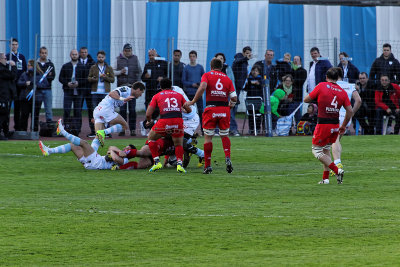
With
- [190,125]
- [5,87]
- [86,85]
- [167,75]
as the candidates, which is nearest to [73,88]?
[86,85]

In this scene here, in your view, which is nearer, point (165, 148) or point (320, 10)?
point (165, 148)

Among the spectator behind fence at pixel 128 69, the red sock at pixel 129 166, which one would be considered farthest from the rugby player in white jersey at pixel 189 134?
the spectator behind fence at pixel 128 69

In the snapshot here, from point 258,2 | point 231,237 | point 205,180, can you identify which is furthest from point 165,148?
point 258,2

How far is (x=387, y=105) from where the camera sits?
22.9 m

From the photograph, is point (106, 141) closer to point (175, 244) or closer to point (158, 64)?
point (158, 64)

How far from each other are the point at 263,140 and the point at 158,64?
3526 mm

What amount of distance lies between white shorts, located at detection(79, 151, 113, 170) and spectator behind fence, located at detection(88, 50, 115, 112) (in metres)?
7.17

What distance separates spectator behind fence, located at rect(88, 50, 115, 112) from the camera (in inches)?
850

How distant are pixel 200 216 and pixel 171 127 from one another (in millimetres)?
5116

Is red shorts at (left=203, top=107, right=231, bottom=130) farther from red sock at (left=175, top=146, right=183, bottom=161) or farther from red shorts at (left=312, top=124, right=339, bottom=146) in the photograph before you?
red shorts at (left=312, top=124, right=339, bottom=146)

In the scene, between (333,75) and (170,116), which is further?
(170,116)

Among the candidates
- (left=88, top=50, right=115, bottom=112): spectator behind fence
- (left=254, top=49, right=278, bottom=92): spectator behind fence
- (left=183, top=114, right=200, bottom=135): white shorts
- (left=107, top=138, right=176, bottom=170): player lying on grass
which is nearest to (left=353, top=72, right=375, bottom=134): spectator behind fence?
(left=254, top=49, right=278, bottom=92): spectator behind fence

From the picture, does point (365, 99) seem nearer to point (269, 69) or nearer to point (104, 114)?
point (269, 69)

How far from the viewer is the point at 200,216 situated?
902 centimetres
